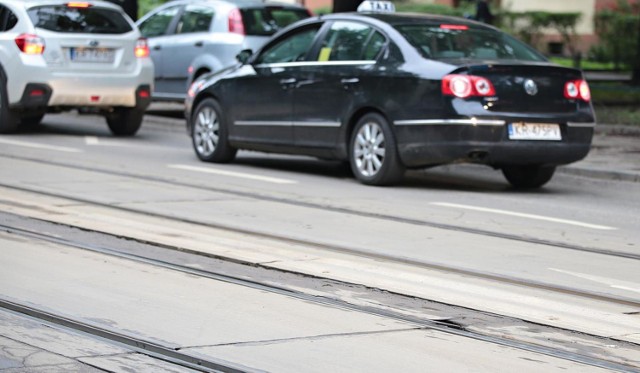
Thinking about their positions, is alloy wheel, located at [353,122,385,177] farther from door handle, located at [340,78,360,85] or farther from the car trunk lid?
the car trunk lid

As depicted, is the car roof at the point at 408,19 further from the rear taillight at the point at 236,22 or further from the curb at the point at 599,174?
the rear taillight at the point at 236,22

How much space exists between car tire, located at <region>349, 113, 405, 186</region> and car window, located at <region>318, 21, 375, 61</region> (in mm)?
751

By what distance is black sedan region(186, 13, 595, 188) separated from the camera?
12.1 m

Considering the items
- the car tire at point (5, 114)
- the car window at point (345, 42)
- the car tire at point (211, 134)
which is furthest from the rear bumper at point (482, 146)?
the car tire at point (5, 114)

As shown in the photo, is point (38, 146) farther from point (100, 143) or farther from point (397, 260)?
point (397, 260)

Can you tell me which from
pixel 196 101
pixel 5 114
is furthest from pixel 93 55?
pixel 196 101

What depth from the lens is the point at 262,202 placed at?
11.3m

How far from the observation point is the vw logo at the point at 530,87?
40.2 ft

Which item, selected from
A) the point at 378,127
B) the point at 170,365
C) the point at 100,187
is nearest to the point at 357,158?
the point at 378,127

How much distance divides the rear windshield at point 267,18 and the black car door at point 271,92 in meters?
4.97

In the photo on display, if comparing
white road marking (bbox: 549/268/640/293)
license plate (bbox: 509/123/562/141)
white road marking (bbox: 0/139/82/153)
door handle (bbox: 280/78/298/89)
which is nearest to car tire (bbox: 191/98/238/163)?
door handle (bbox: 280/78/298/89)

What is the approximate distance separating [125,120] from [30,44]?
1.80m

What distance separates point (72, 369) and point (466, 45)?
26.0 ft

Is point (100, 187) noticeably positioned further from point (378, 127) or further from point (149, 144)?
point (149, 144)
